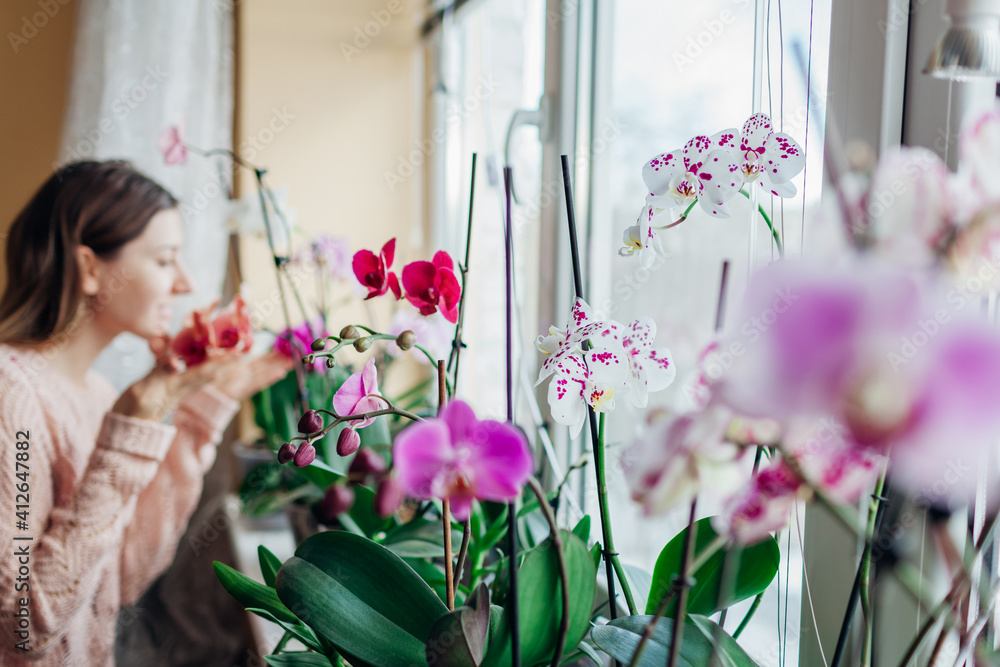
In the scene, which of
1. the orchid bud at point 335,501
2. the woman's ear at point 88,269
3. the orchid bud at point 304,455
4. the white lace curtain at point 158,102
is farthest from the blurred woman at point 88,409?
the orchid bud at point 335,501

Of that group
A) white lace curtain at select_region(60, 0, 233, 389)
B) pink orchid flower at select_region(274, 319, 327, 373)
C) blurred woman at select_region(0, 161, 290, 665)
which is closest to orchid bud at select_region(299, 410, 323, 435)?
pink orchid flower at select_region(274, 319, 327, 373)

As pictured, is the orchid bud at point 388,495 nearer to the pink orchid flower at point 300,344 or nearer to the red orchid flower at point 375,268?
the red orchid flower at point 375,268

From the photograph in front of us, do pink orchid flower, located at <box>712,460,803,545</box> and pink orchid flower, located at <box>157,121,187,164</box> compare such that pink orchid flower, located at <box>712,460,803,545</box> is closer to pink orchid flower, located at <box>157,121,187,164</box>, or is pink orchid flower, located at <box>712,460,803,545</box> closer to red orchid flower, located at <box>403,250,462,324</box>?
red orchid flower, located at <box>403,250,462,324</box>

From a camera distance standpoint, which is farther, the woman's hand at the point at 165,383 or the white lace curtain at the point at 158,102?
the white lace curtain at the point at 158,102

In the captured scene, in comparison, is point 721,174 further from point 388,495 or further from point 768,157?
point 388,495

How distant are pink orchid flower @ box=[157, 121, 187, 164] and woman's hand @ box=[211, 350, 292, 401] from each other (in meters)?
0.35

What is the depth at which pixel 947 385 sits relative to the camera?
216mm

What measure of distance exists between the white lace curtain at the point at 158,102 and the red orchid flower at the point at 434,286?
1139 mm

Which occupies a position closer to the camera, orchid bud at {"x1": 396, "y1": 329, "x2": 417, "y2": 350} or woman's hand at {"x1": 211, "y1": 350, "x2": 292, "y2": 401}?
orchid bud at {"x1": 396, "y1": 329, "x2": 417, "y2": 350}

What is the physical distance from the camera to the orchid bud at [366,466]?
317 millimetres

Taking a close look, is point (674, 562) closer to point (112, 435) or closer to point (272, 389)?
point (112, 435)

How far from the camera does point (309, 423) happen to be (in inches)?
18.1

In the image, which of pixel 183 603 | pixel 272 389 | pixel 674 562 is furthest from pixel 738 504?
pixel 183 603

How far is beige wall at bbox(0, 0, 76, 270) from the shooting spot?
4.85 ft
